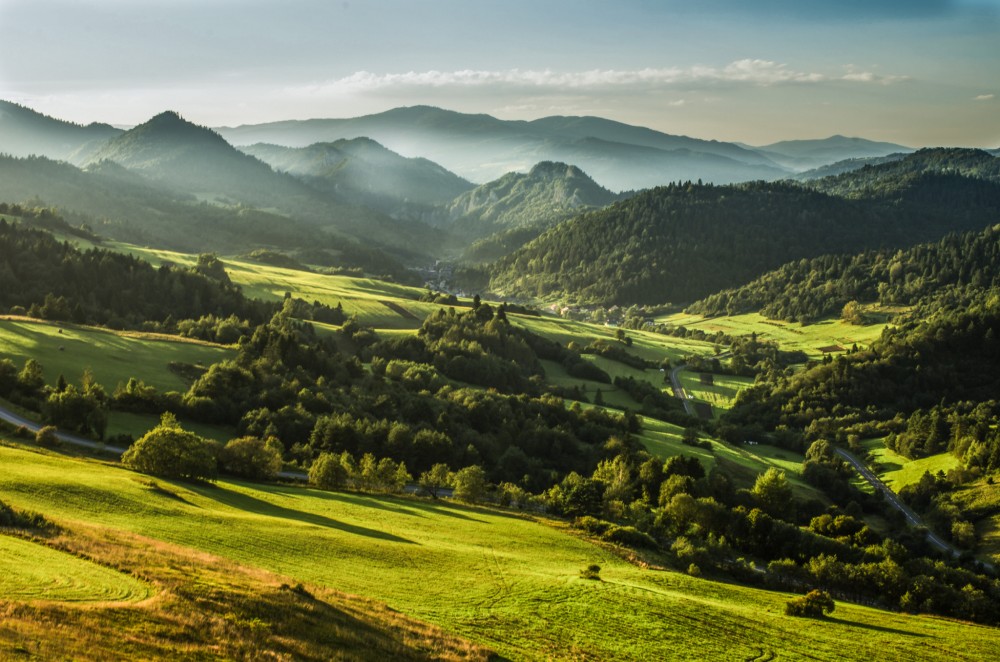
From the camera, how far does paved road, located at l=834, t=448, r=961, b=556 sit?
127037 mm

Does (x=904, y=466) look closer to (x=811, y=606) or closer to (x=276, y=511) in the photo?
(x=811, y=606)

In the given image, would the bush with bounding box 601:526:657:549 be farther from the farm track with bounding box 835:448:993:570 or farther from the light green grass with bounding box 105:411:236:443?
the farm track with bounding box 835:448:993:570

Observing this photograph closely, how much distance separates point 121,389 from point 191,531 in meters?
66.6

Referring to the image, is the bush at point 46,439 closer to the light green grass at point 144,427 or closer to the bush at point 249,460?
the light green grass at point 144,427

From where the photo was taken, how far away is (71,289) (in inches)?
7712

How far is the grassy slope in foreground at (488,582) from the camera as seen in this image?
42.4m

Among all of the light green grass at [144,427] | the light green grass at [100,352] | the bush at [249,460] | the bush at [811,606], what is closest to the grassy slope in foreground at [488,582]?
the bush at [811,606]

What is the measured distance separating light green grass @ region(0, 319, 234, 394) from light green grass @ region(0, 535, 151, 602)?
8196 centimetres

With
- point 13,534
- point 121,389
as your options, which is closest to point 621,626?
point 13,534

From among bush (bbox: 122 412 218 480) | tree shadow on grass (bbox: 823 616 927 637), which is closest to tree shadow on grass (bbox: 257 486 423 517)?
bush (bbox: 122 412 218 480)

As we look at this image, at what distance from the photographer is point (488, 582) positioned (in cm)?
4853

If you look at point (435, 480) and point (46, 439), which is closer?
point (46, 439)

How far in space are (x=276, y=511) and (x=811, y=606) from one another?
4361 centimetres

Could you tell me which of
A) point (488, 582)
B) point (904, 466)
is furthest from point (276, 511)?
point (904, 466)
